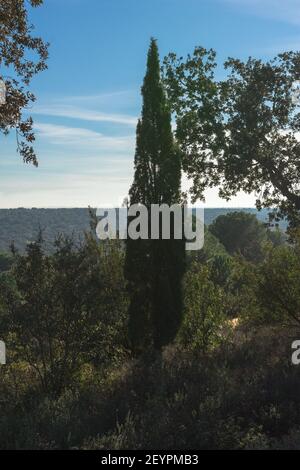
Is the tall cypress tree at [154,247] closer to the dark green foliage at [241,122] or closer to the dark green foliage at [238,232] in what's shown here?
the dark green foliage at [241,122]

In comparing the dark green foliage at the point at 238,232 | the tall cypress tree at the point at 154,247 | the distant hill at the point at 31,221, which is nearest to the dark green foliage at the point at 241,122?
the tall cypress tree at the point at 154,247

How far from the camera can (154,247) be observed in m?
17.5

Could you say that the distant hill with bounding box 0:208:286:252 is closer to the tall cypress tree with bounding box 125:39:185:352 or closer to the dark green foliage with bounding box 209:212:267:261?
the dark green foliage with bounding box 209:212:267:261

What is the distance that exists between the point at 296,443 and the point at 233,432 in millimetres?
1150

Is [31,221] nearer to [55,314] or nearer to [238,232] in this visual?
[238,232]

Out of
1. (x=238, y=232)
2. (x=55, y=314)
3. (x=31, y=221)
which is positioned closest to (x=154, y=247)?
(x=55, y=314)

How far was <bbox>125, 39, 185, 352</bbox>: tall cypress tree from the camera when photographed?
16.9m

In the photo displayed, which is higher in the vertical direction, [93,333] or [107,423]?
[93,333]

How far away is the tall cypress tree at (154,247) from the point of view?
16.9 meters

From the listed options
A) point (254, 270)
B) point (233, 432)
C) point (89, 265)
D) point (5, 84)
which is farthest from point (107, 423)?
point (254, 270)

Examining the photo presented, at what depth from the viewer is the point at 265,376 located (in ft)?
40.2

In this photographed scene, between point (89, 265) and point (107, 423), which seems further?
point (89, 265)

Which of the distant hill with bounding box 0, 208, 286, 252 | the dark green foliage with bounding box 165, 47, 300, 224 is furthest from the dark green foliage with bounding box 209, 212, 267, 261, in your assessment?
the distant hill with bounding box 0, 208, 286, 252

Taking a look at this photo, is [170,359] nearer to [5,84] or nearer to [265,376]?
[265,376]
